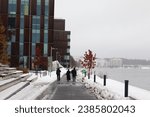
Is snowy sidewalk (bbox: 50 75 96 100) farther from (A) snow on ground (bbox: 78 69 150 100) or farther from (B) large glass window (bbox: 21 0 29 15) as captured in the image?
(B) large glass window (bbox: 21 0 29 15)

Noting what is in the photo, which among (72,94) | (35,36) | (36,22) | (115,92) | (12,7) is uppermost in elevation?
(12,7)

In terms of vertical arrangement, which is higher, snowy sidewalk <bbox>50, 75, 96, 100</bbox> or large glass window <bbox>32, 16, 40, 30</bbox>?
large glass window <bbox>32, 16, 40, 30</bbox>

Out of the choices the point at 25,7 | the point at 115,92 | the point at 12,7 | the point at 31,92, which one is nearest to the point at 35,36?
the point at 25,7

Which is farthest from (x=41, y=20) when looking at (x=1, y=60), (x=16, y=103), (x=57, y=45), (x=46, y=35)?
(x=16, y=103)

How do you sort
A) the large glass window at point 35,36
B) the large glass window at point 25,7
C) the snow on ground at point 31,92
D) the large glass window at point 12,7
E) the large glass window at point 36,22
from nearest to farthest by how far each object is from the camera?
the snow on ground at point 31,92 → the large glass window at point 12,7 → the large glass window at point 25,7 → the large glass window at point 36,22 → the large glass window at point 35,36

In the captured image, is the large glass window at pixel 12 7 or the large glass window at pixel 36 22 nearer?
the large glass window at pixel 12 7

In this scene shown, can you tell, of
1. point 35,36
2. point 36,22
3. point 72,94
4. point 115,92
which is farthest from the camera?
point 35,36

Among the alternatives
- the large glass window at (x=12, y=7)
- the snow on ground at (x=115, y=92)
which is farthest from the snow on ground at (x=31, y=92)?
the large glass window at (x=12, y=7)

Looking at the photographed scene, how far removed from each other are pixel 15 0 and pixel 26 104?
81.8 meters

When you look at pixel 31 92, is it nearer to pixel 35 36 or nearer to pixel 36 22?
pixel 35 36

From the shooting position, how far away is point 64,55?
154375 millimetres

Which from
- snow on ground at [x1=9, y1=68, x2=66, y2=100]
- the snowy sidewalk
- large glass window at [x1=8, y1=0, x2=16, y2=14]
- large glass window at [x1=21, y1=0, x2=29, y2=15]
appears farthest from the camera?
large glass window at [x1=21, y1=0, x2=29, y2=15]

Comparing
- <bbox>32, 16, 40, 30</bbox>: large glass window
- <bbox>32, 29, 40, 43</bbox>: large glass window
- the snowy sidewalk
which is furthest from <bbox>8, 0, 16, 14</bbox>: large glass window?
the snowy sidewalk

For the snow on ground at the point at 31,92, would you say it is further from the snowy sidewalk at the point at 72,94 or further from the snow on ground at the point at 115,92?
the snow on ground at the point at 115,92
